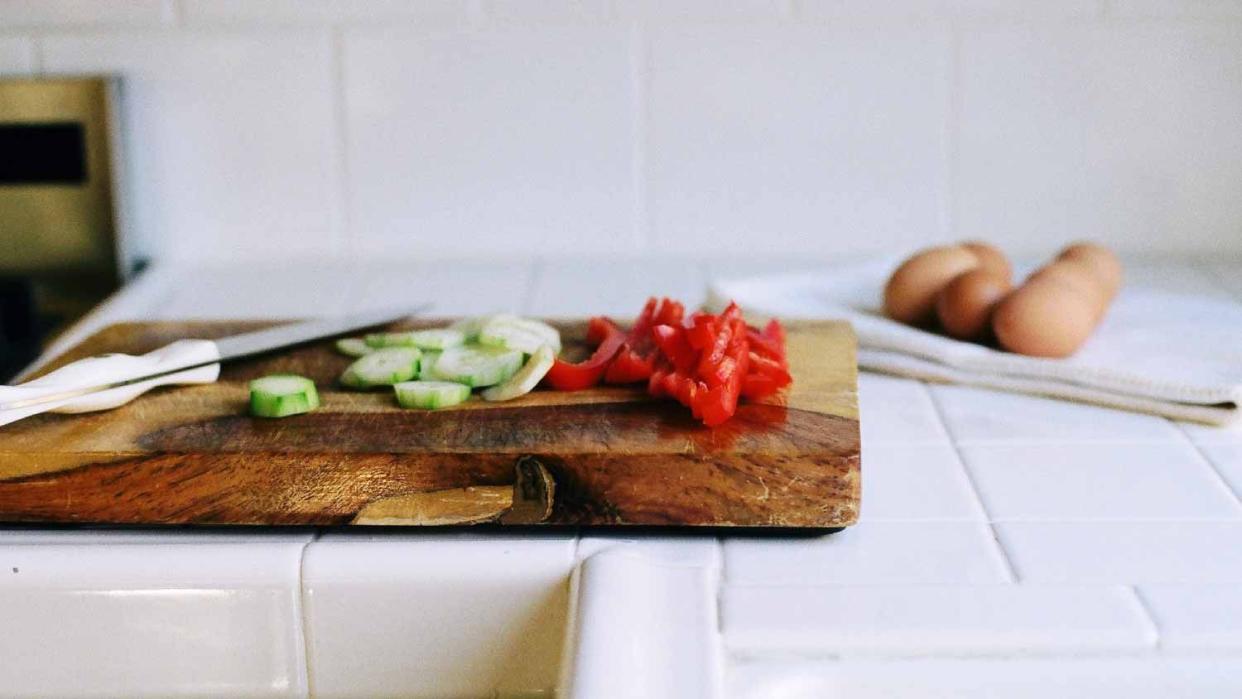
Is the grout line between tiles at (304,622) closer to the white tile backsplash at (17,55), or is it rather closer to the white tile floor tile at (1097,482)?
the white tile floor tile at (1097,482)

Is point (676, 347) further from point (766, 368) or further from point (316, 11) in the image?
point (316, 11)

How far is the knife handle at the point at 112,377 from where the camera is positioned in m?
0.81

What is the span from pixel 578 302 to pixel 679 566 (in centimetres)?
57

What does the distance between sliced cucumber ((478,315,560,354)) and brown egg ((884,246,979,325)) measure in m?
0.30

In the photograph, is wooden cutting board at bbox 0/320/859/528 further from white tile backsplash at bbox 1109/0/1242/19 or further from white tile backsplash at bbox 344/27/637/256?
white tile backsplash at bbox 1109/0/1242/19

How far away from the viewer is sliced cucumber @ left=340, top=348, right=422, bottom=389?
890mm

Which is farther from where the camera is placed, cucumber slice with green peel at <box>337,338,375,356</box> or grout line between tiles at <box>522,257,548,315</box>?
grout line between tiles at <box>522,257,548,315</box>

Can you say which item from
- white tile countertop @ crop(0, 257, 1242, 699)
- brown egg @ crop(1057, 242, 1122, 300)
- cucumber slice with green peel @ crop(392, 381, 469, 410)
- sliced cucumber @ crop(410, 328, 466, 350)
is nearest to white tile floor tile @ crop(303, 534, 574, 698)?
white tile countertop @ crop(0, 257, 1242, 699)

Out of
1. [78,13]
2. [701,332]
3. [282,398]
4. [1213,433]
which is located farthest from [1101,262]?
[78,13]

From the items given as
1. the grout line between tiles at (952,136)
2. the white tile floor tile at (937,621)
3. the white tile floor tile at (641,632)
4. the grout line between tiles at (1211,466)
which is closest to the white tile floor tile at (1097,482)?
the grout line between tiles at (1211,466)

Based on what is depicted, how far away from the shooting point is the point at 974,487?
0.85m

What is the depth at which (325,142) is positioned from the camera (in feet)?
4.73

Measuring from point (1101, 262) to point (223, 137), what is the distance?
873 mm

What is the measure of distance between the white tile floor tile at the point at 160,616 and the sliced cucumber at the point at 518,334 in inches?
9.0
